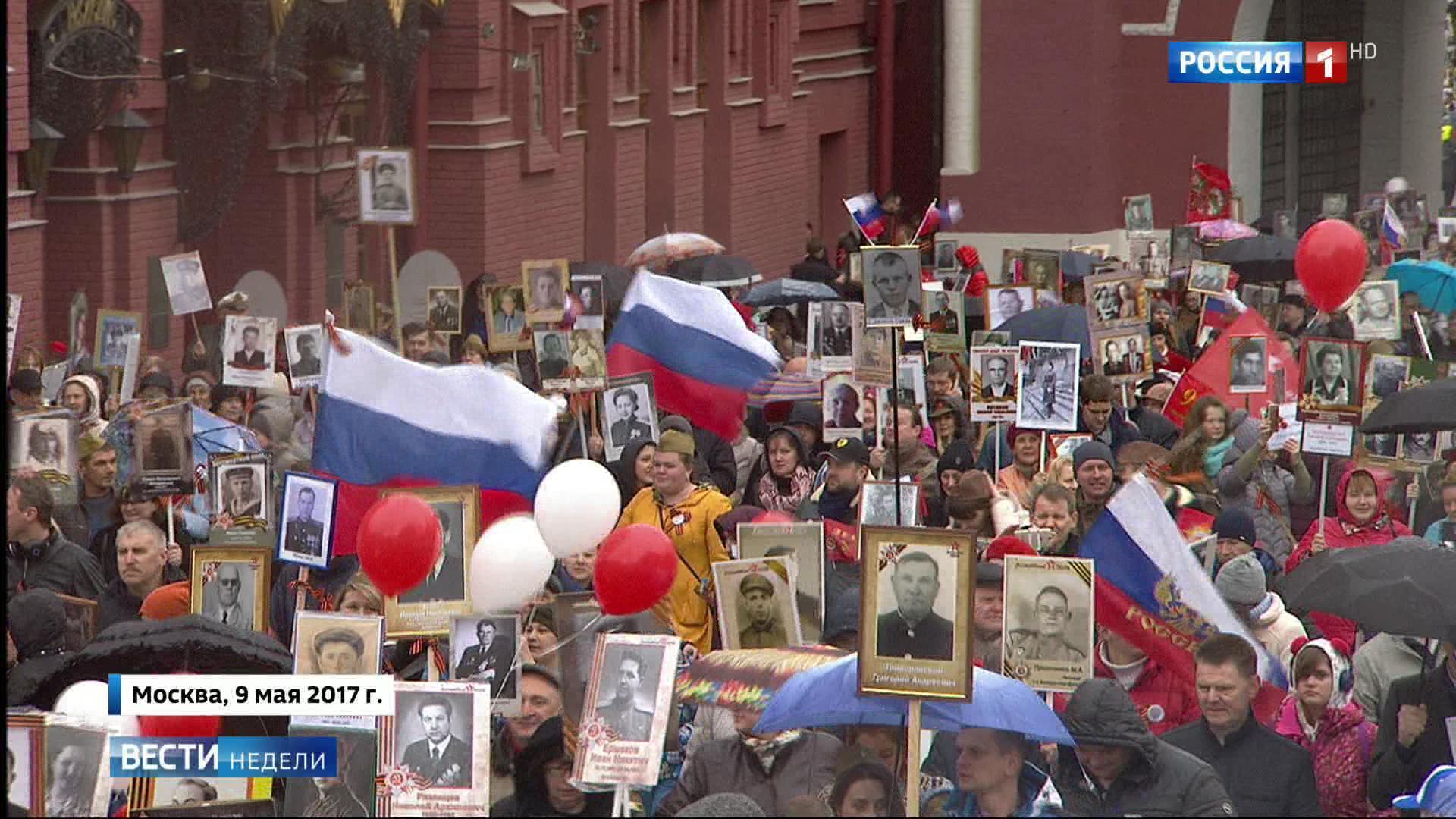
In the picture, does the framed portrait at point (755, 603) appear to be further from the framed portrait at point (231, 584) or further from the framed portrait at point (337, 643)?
the framed portrait at point (231, 584)

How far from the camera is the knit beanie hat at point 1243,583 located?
345 inches

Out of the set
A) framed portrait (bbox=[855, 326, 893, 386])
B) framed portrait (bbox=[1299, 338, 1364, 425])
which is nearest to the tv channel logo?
framed portrait (bbox=[855, 326, 893, 386])

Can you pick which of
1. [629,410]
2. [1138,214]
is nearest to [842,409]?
[629,410]

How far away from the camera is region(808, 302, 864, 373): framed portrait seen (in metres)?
13.4

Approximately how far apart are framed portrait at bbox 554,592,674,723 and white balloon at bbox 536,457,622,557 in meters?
0.17

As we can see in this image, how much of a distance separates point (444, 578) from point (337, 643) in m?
0.80

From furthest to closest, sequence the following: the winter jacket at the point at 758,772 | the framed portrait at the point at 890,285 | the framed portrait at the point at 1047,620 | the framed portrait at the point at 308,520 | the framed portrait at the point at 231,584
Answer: the framed portrait at the point at 890,285 → the framed portrait at the point at 308,520 → the framed portrait at the point at 231,584 → the framed portrait at the point at 1047,620 → the winter jacket at the point at 758,772

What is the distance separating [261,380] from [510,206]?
10362 millimetres

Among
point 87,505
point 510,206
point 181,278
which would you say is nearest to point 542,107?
point 510,206

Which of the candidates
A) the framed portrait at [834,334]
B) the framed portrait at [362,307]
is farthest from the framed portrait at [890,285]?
the framed portrait at [362,307]

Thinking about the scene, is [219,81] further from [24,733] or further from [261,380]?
[24,733]

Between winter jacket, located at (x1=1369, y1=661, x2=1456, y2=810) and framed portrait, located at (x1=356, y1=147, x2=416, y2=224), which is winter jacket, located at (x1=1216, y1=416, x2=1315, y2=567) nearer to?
winter jacket, located at (x1=1369, y1=661, x2=1456, y2=810)

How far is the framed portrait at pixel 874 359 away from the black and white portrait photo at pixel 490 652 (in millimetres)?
5520

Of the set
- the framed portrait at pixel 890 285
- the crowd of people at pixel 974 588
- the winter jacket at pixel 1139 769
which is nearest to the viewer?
the winter jacket at pixel 1139 769
